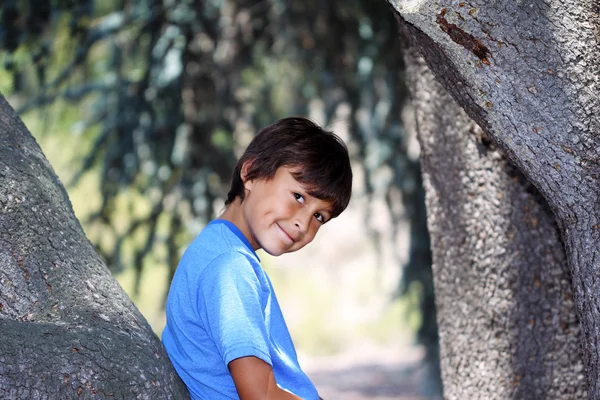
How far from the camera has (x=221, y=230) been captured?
1697mm

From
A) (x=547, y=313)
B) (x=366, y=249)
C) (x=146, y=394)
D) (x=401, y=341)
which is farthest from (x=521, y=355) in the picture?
(x=366, y=249)

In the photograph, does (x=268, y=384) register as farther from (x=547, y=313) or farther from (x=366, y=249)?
(x=366, y=249)

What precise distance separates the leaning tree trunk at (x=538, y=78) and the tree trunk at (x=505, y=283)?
0.51m

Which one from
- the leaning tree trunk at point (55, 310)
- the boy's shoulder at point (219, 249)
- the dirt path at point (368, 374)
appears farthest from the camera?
the dirt path at point (368, 374)

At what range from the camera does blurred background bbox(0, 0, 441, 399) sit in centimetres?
361

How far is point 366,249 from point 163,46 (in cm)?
767

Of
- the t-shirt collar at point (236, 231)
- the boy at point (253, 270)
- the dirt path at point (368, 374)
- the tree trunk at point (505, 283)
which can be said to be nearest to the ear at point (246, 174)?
the boy at point (253, 270)

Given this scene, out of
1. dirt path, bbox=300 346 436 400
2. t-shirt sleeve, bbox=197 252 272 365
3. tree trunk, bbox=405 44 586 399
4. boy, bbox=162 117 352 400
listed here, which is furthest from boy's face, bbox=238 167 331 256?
dirt path, bbox=300 346 436 400

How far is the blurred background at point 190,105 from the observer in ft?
11.8

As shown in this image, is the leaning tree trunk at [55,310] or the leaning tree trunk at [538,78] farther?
the leaning tree trunk at [538,78]

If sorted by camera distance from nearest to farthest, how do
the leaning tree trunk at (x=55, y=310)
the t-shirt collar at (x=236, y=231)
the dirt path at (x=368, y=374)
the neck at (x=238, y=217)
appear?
the leaning tree trunk at (x=55, y=310), the t-shirt collar at (x=236, y=231), the neck at (x=238, y=217), the dirt path at (x=368, y=374)

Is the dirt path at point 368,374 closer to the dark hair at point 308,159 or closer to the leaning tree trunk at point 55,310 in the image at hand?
the dark hair at point 308,159

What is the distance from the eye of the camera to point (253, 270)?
1.60m

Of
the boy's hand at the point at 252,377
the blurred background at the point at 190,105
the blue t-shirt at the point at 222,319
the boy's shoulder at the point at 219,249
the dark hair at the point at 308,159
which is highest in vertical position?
the blurred background at the point at 190,105
